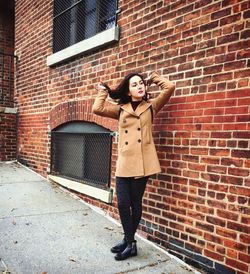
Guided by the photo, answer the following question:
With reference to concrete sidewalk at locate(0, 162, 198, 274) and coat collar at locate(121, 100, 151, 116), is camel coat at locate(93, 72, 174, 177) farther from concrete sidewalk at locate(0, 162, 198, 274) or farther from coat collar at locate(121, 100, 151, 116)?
concrete sidewalk at locate(0, 162, 198, 274)

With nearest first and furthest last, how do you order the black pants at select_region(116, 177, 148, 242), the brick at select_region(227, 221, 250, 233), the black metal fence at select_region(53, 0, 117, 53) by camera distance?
the brick at select_region(227, 221, 250, 233) < the black pants at select_region(116, 177, 148, 242) < the black metal fence at select_region(53, 0, 117, 53)

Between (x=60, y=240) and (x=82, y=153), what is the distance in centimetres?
189

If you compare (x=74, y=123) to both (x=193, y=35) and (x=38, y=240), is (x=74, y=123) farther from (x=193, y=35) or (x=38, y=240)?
(x=193, y=35)

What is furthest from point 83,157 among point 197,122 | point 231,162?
point 231,162

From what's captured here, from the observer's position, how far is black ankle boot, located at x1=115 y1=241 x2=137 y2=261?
9.95 ft

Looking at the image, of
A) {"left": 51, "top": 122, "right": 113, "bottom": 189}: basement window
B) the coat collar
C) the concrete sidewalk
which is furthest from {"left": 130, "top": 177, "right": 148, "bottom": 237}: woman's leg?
{"left": 51, "top": 122, "right": 113, "bottom": 189}: basement window

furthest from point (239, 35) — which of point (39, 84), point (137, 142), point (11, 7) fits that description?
point (11, 7)

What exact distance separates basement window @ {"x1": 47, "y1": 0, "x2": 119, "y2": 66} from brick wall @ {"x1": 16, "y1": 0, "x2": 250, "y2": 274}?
0.85ft

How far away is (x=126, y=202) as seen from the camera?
3.03 m

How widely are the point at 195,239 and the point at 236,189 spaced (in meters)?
0.70

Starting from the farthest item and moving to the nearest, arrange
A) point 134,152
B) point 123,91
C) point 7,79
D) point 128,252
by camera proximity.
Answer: point 7,79, point 123,91, point 128,252, point 134,152

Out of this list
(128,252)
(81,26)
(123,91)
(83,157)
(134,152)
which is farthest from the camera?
(81,26)

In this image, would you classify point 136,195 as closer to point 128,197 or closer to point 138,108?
point 128,197

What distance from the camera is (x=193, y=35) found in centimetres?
314
